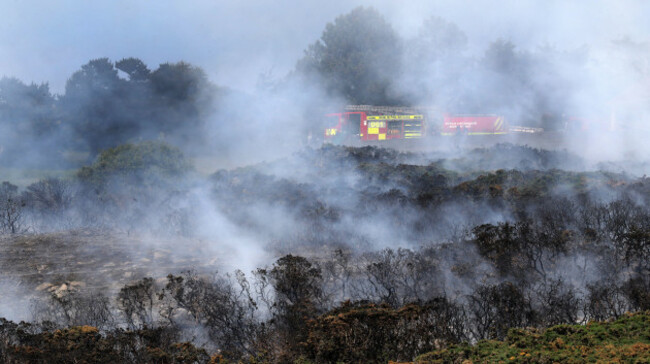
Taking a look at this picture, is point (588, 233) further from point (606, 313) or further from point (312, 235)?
point (312, 235)

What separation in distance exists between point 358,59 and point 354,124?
12.2m

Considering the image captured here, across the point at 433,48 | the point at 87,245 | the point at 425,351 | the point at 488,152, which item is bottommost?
the point at 425,351

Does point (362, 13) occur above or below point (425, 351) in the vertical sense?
above

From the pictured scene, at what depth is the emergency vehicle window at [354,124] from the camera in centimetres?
2720

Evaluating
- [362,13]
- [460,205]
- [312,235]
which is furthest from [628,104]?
[362,13]

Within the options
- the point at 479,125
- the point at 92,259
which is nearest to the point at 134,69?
the point at 479,125

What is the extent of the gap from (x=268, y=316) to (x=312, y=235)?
3.67 meters

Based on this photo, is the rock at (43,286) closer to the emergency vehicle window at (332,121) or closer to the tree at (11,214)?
the tree at (11,214)

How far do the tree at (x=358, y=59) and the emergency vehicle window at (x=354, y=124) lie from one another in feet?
25.7

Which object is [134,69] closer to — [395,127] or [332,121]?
[332,121]

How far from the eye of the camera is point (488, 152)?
19.5 metres

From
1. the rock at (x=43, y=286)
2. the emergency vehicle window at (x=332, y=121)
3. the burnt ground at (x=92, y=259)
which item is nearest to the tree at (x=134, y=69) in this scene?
the emergency vehicle window at (x=332, y=121)

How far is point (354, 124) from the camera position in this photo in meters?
27.3

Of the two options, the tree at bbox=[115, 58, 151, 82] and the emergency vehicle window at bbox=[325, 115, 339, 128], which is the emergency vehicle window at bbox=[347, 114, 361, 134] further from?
the tree at bbox=[115, 58, 151, 82]
